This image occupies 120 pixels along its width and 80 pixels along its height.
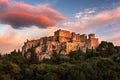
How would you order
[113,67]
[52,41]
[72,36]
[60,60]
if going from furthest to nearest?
[72,36]
[52,41]
[60,60]
[113,67]

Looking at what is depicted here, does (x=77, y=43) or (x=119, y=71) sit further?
(x=77, y=43)

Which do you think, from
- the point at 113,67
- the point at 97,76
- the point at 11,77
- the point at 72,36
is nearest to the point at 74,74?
the point at 97,76

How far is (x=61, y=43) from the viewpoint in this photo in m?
95.9

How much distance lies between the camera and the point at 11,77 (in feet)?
161

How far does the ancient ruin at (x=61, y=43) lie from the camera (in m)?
92.1

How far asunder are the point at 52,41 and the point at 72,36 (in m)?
9.66

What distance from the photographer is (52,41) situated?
315 feet

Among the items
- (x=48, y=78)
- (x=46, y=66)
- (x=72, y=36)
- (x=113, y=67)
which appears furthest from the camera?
(x=72, y=36)

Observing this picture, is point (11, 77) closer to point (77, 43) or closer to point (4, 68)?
point (4, 68)

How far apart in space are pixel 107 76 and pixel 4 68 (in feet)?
56.6

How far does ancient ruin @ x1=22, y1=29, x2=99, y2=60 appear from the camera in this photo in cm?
9211

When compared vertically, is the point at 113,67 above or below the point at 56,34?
below

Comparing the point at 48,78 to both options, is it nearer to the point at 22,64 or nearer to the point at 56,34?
the point at 22,64

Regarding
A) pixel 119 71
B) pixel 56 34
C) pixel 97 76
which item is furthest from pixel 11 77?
pixel 56 34
